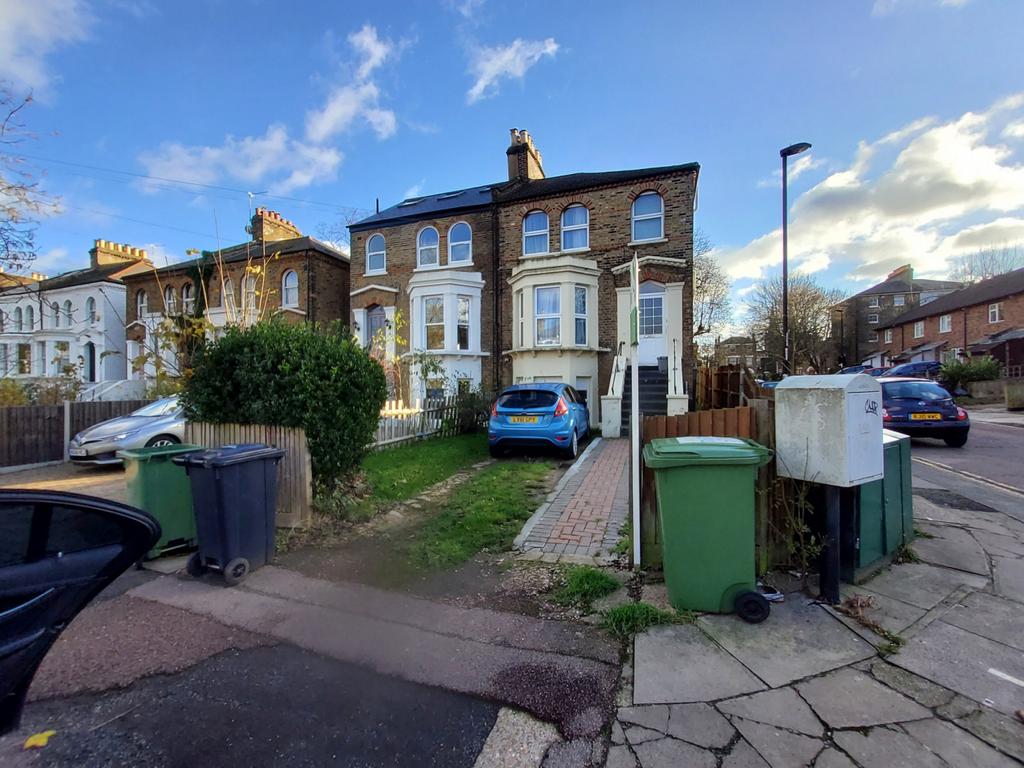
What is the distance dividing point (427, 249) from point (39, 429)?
1201 cm

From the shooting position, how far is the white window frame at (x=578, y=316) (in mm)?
14992

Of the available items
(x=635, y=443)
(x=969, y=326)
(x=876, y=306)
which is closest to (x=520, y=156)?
(x=635, y=443)

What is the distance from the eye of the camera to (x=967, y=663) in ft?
8.30

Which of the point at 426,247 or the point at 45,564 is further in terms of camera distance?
the point at 426,247

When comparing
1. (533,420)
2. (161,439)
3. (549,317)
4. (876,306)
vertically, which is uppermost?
(876,306)

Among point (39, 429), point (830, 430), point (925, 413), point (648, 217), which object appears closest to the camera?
point (830, 430)

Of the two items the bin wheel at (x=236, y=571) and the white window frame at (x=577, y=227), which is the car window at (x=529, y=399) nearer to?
the bin wheel at (x=236, y=571)

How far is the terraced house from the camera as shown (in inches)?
570

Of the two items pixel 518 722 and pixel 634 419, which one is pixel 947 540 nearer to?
pixel 634 419

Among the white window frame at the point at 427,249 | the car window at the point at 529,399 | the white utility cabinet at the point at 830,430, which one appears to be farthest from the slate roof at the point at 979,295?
the white utility cabinet at the point at 830,430

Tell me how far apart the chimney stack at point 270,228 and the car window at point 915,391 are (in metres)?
23.1

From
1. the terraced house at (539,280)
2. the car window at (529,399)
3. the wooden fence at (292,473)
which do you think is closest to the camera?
the wooden fence at (292,473)

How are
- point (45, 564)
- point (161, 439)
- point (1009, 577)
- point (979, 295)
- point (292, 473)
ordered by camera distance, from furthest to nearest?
point (979, 295) < point (161, 439) < point (292, 473) < point (1009, 577) < point (45, 564)

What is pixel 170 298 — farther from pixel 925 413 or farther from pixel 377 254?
pixel 925 413
